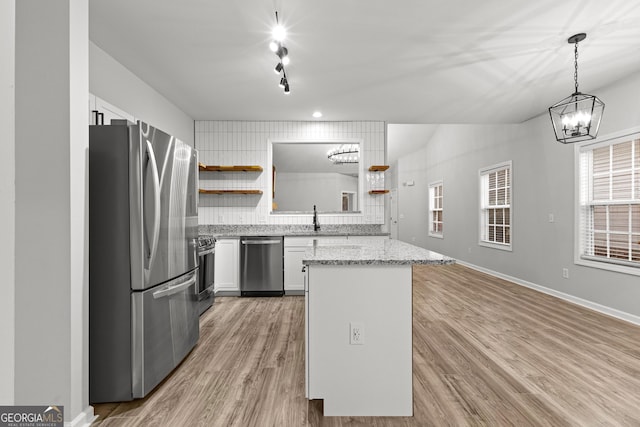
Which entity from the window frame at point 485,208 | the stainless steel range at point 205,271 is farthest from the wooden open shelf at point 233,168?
the window frame at point 485,208

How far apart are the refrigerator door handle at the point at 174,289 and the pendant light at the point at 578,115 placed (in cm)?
333

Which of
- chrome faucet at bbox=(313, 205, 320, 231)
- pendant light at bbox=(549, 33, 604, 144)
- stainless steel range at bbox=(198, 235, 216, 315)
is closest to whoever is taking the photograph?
pendant light at bbox=(549, 33, 604, 144)

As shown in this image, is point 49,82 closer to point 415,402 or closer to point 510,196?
point 415,402

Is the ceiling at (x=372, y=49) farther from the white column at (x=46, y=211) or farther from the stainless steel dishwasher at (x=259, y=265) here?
the stainless steel dishwasher at (x=259, y=265)

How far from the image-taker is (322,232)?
4656 mm

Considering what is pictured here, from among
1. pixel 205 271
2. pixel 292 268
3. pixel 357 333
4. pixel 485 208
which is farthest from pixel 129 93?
pixel 485 208

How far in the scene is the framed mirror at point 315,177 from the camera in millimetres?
4957

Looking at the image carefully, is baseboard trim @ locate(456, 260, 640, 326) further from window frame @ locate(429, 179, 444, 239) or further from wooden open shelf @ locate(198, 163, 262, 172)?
wooden open shelf @ locate(198, 163, 262, 172)

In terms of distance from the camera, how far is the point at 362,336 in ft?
5.69

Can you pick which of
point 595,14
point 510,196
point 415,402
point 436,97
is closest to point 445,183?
point 510,196

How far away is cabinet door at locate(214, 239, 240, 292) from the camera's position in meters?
4.36

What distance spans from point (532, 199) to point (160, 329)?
17.0 feet

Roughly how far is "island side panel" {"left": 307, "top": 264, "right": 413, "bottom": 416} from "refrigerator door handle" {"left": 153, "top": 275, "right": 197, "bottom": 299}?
1.02 meters

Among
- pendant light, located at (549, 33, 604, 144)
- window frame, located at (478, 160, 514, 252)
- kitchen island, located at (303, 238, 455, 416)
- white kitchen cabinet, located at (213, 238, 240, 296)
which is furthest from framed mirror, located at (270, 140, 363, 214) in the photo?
kitchen island, located at (303, 238, 455, 416)
